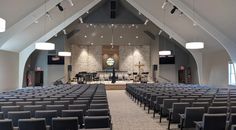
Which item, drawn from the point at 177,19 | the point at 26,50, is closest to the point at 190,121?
the point at 177,19

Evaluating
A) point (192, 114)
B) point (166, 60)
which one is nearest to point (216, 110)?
point (192, 114)

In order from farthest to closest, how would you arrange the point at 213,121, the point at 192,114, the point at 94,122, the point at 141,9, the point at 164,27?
the point at 164,27
the point at 141,9
the point at 192,114
the point at 213,121
the point at 94,122

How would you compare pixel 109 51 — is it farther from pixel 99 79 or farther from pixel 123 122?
pixel 123 122

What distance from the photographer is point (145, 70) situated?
97.2ft

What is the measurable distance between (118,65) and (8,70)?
15.8m

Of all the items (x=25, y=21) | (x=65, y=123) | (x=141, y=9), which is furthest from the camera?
(x=141, y=9)

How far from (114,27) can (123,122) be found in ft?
66.0

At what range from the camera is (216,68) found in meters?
19.1

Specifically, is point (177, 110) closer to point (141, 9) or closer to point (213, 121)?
point (213, 121)

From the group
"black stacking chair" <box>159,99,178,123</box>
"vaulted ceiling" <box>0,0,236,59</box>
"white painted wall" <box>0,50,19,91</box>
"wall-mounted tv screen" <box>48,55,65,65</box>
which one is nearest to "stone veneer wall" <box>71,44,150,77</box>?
"wall-mounted tv screen" <box>48,55,65,65</box>

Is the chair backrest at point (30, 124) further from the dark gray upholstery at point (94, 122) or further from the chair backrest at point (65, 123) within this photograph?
the dark gray upholstery at point (94, 122)

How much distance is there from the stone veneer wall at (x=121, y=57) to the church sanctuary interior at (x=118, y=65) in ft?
0.36

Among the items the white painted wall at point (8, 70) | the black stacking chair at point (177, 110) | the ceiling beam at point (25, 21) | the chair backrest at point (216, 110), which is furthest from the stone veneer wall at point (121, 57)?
the chair backrest at point (216, 110)

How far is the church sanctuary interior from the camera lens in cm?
566
